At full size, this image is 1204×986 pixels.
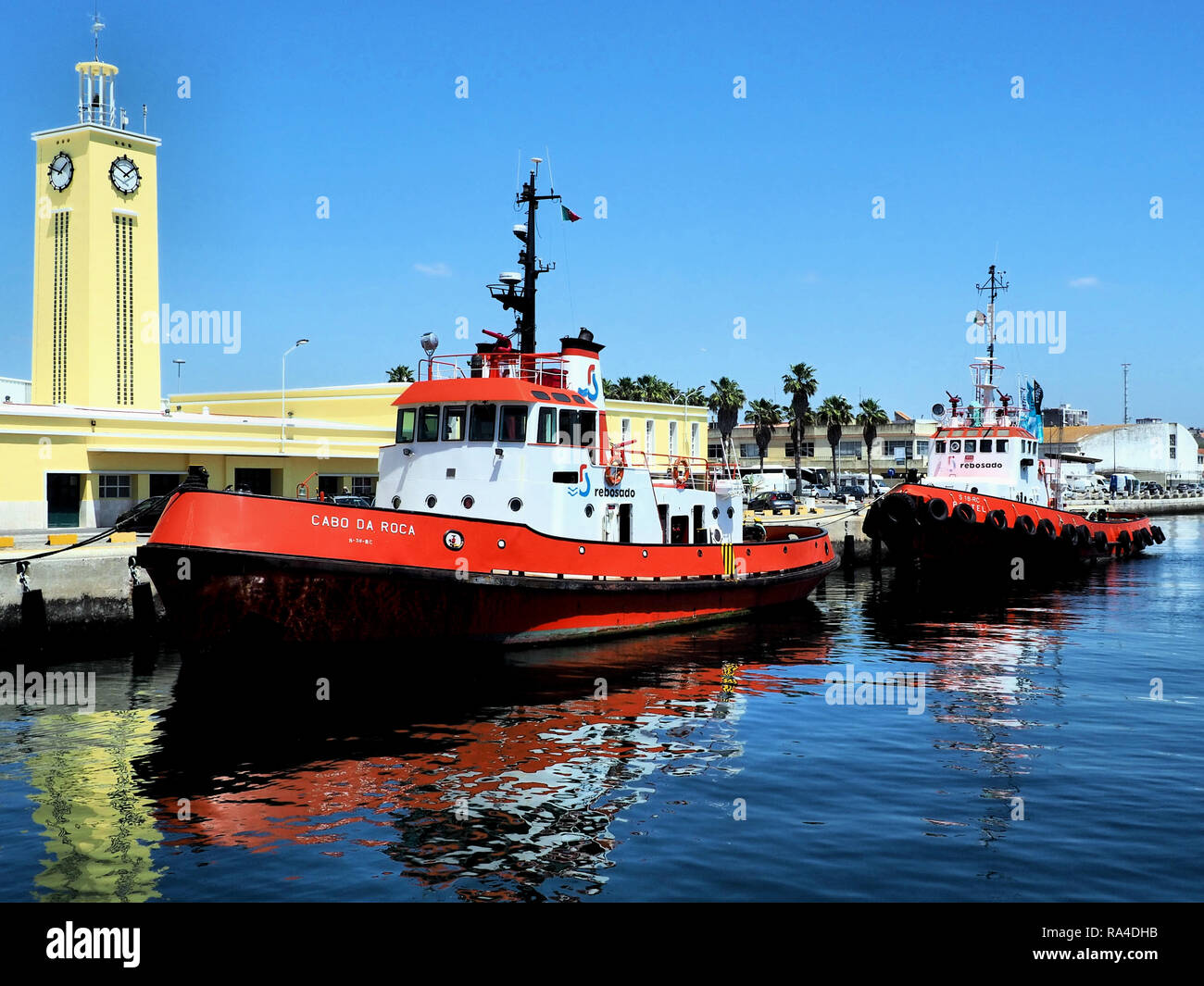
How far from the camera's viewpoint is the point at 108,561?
24.2 metres

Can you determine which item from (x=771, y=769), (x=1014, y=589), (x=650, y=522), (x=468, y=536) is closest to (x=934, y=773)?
(x=771, y=769)

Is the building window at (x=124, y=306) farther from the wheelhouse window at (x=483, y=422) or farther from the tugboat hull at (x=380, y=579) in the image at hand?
the tugboat hull at (x=380, y=579)

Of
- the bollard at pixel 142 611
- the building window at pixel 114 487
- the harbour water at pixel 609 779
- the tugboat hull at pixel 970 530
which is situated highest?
the building window at pixel 114 487

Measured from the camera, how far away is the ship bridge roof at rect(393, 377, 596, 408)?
21.4 m

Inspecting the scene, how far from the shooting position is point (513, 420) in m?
21.4

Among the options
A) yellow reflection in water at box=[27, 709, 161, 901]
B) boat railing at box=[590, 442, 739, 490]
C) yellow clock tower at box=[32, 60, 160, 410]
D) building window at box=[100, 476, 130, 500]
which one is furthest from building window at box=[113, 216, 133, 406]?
yellow reflection in water at box=[27, 709, 161, 901]

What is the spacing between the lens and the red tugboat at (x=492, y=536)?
17.5 metres

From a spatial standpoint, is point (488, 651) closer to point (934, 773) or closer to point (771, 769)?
point (771, 769)
